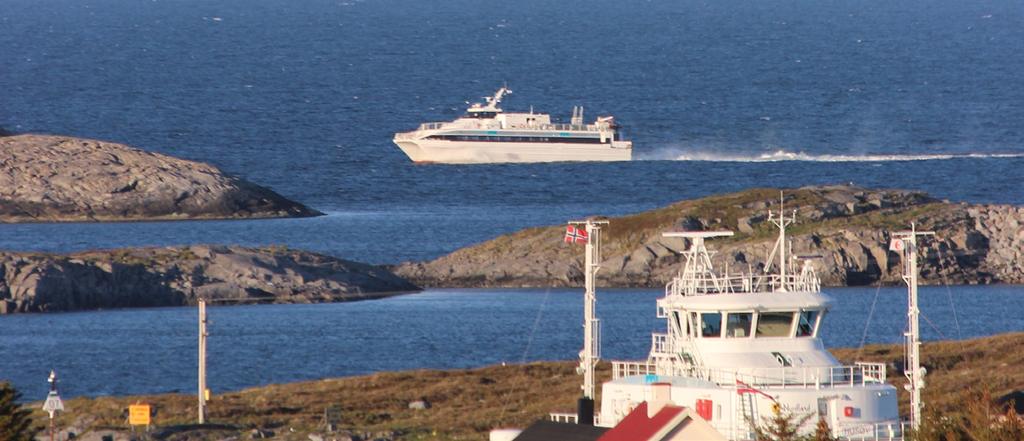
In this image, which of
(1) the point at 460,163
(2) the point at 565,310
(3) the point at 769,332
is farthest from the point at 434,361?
(1) the point at 460,163

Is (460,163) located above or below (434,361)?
above

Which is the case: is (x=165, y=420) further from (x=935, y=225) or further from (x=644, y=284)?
(x=935, y=225)

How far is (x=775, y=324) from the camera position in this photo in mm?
34156

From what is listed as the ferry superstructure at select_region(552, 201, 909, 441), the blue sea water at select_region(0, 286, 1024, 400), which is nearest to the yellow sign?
the ferry superstructure at select_region(552, 201, 909, 441)

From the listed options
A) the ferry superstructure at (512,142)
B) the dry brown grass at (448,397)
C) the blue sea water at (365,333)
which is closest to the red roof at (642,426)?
the dry brown grass at (448,397)

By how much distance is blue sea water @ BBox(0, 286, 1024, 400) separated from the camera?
7069 centimetres

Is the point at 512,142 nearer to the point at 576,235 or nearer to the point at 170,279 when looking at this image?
the point at 170,279

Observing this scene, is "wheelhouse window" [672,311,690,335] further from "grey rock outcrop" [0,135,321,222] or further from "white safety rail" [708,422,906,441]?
"grey rock outcrop" [0,135,321,222]

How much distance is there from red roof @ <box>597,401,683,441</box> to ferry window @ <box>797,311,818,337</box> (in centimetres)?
913

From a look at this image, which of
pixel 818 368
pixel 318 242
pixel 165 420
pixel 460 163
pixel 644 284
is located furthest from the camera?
pixel 460 163

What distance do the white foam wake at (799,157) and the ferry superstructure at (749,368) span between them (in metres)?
150

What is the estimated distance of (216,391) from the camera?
63094 mm

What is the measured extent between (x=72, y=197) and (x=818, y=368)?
99575 mm

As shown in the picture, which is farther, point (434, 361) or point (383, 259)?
point (383, 259)
